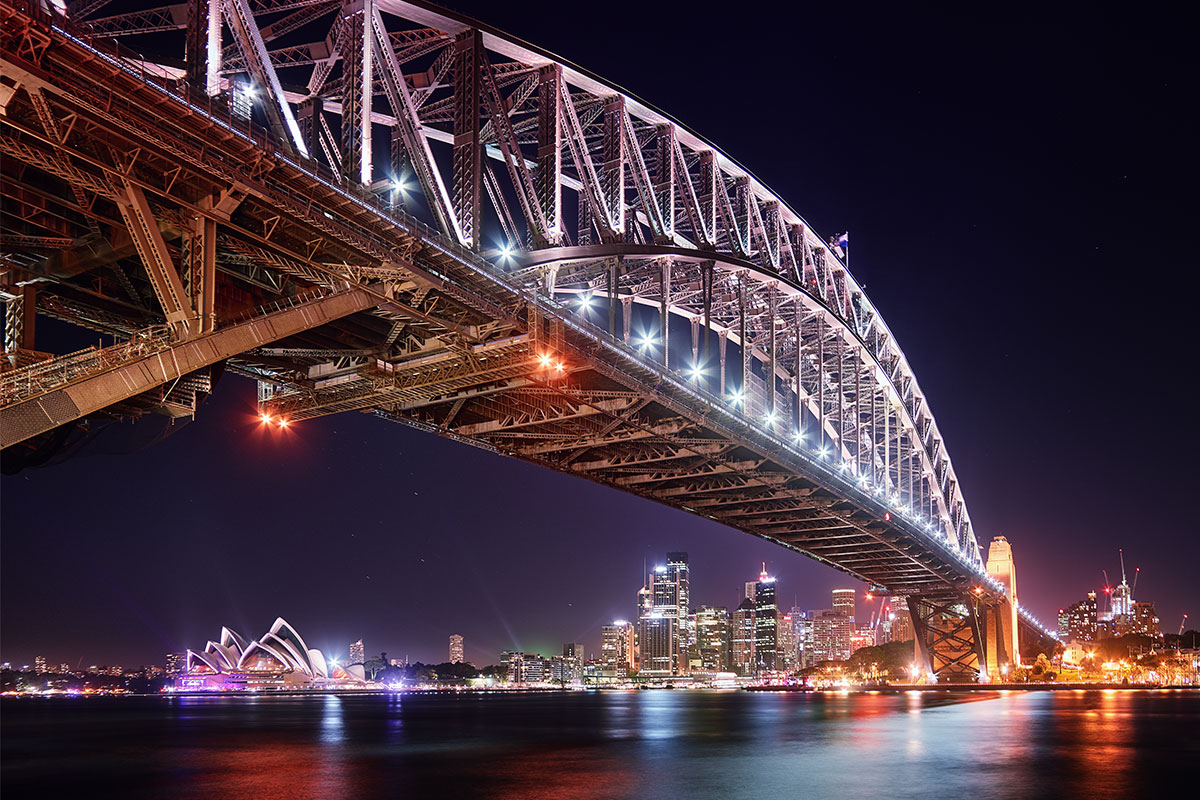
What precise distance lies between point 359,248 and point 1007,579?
126052 mm

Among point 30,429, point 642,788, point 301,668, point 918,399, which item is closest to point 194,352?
point 30,429

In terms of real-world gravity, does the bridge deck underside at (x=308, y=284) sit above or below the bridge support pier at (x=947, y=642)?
above

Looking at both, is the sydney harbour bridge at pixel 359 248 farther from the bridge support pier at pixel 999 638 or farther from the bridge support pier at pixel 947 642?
the bridge support pier at pixel 999 638

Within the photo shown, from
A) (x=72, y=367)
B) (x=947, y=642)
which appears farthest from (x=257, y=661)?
(x=72, y=367)

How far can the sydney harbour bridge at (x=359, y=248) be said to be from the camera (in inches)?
823

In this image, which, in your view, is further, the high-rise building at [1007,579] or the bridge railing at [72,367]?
the high-rise building at [1007,579]

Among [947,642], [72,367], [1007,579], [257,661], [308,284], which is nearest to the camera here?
[72,367]

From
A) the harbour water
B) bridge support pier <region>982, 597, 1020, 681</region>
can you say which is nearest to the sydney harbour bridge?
the harbour water

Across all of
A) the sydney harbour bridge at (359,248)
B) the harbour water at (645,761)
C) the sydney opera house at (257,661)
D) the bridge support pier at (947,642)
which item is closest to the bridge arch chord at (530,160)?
the sydney harbour bridge at (359,248)

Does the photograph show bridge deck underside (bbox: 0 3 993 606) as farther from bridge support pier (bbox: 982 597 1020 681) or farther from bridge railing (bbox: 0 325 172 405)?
bridge support pier (bbox: 982 597 1020 681)

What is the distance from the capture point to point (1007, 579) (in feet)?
441

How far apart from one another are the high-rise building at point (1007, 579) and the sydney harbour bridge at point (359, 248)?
7541cm

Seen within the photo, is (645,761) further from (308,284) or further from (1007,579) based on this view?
(1007,579)

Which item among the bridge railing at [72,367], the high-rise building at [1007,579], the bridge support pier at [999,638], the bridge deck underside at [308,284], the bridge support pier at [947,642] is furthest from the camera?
the high-rise building at [1007,579]
